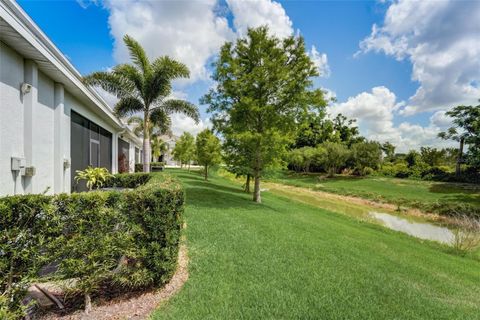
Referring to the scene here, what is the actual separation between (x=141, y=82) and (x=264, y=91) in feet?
22.1

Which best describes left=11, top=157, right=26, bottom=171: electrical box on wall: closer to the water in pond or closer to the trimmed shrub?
the trimmed shrub

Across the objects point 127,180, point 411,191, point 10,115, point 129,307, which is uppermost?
point 10,115

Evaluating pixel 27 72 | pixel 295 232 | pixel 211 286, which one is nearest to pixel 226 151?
pixel 295 232

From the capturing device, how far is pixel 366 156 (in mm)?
32656

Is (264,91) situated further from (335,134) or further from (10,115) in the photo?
(335,134)

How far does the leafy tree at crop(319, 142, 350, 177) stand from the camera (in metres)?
33.6

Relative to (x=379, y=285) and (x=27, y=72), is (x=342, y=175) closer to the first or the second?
(x=379, y=285)

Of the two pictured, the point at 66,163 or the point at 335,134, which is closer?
the point at 66,163

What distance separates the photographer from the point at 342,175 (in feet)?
114

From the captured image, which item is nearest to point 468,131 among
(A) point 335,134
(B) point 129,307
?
(A) point 335,134

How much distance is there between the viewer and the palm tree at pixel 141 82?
12.1m

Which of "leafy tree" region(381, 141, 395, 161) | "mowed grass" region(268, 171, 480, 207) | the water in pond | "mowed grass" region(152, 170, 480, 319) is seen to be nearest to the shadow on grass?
"mowed grass" region(152, 170, 480, 319)

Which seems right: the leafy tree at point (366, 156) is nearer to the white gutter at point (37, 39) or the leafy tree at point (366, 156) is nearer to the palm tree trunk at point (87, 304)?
the white gutter at point (37, 39)

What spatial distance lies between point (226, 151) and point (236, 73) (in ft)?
13.4
